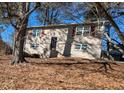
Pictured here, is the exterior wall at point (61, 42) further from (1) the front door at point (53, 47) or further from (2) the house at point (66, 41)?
(1) the front door at point (53, 47)

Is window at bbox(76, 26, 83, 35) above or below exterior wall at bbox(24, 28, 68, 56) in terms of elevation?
above

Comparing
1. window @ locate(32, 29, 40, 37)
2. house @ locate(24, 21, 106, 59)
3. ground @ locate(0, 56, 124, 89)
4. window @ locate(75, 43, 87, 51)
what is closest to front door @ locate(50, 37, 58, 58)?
house @ locate(24, 21, 106, 59)

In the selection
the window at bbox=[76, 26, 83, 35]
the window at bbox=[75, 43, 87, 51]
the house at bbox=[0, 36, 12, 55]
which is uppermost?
the window at bbox=[76, 26, 83, 35]

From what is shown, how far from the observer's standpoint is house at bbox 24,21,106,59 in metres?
32.0

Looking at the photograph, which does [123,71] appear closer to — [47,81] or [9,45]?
[47,81]

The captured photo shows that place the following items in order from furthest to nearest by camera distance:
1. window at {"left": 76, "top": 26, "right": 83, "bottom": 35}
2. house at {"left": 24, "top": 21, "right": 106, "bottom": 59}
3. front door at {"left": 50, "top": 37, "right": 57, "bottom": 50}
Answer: front door at {"left": 50, "top": 37, "right": 57, "bottom": 50}
window at {"left": 76, "top": 26, "right": 83, "bottom": 35}
house at {"left": 24, "top": 21, "right": 106, "bottom": 59}

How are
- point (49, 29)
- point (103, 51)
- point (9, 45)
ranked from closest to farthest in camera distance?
point (103, 51) < point (49, 29) < point (9, 45)

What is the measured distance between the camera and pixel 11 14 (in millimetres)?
19766

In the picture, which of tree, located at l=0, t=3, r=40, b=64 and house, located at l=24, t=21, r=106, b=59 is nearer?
tree, located at l=0, t=3, r=40, b=64

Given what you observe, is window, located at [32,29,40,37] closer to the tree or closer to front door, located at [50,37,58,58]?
front door, located at [50,37,58,58]

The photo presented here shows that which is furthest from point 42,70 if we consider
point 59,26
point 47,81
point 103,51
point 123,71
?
point 59,26

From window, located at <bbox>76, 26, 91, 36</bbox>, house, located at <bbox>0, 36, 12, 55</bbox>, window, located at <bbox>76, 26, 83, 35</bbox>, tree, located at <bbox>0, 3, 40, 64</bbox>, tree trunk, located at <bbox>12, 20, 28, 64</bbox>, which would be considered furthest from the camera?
Result: house, located at <bbox>0, 36, 12, 55</bbox>

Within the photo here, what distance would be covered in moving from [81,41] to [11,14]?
14711 millimetres

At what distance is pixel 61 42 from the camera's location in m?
34.9
